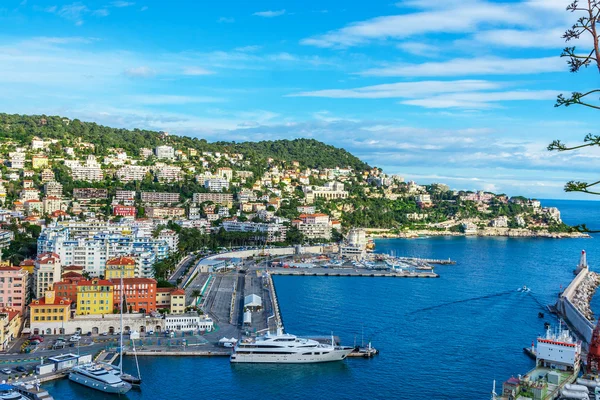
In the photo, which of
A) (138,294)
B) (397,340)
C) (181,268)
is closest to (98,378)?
(138,294)

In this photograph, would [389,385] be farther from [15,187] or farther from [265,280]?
[15,187]

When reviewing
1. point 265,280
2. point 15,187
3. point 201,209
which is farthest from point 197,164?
point 265,280

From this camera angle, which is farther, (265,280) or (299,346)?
(265,280)

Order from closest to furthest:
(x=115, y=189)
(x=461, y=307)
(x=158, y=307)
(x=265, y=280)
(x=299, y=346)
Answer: (x=299, y=346) < (x=158, y=307) < (x=461, y=307) < (x=265, y=280) < (x=115, y=189)

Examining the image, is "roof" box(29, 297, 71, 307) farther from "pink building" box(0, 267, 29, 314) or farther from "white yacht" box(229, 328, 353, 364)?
"white yacht" box(229, 328, 353, 364)

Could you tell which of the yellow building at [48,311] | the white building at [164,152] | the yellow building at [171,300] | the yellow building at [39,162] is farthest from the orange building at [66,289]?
the white building at [164,152]

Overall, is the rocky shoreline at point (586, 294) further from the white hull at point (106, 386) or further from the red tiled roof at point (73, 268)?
the red tiled roof at point (73, 268)

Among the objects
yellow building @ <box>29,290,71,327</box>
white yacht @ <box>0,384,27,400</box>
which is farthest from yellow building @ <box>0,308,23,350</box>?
white yacht @ <box>0,384,27,400</box>
